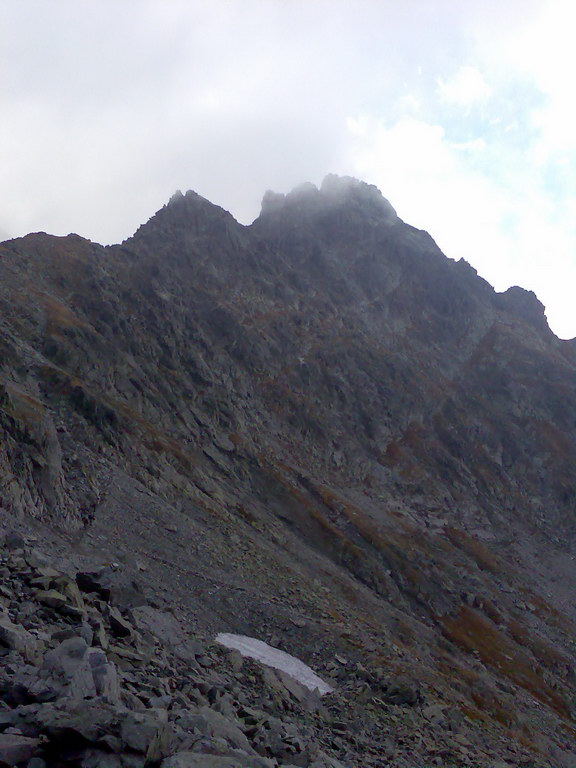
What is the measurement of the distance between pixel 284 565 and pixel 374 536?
80.9 ft

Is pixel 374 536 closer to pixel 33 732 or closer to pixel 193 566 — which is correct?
pixel 193 566

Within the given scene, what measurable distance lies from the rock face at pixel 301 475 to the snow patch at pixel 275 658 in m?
1.45

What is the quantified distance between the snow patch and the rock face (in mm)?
1451

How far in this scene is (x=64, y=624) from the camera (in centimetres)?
1888

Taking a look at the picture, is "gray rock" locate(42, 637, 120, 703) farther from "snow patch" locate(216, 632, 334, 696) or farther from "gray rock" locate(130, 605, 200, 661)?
"snow patch" locate(216, 632, 334, 696)

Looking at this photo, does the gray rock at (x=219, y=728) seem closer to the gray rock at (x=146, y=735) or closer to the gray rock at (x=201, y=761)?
the gray rock at (x=201, y=761)

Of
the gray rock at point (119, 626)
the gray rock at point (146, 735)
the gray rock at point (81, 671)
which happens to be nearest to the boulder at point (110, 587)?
the gray rock at point (119, 626)

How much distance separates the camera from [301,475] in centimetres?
8775

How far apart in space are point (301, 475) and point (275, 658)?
52.4 meters

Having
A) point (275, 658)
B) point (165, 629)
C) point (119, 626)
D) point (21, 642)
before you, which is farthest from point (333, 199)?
point (21, 642)

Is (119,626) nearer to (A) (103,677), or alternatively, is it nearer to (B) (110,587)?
(B) (110,587)

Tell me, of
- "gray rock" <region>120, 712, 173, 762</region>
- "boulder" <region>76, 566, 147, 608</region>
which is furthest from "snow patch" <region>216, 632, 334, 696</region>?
"gray rock" <region>120, 712, 173, 762</region>

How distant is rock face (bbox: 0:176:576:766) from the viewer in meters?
27.5

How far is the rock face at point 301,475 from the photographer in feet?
90.3
